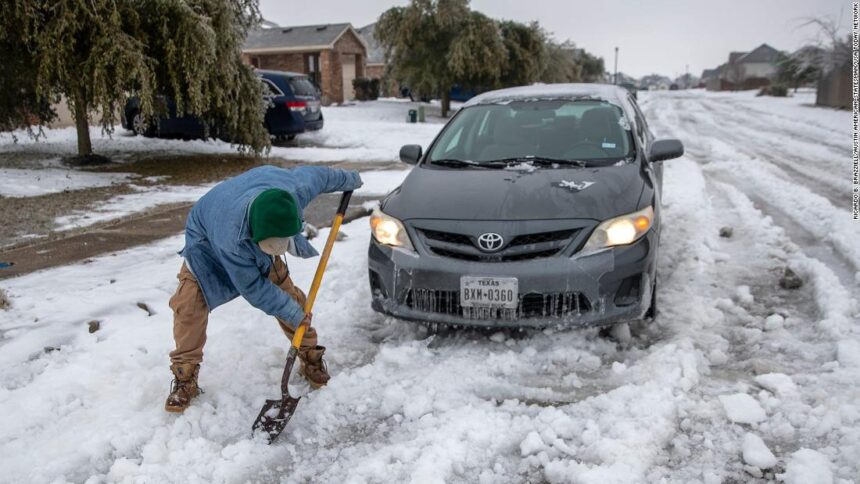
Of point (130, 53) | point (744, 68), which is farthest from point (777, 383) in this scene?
point (744, 68)

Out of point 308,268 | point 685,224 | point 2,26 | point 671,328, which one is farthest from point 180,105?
point 671,328

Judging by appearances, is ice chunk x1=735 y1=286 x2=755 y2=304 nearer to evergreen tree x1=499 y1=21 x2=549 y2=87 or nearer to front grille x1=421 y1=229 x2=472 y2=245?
front grille x1=421 y1=229 x2=472 y2=245

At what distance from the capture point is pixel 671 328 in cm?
380

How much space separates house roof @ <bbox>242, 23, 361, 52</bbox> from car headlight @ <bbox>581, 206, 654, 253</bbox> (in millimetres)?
31725

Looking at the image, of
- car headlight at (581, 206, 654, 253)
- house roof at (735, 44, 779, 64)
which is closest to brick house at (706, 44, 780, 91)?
house roof at (735, 44, 779, 64)

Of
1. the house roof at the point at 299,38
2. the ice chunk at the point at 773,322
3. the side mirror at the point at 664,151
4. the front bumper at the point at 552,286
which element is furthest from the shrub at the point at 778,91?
the front bumper at the point at 552,286

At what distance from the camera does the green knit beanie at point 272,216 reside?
252cm

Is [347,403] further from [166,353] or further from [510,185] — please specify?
[510,185]

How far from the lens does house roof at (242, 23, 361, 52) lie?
33406mm

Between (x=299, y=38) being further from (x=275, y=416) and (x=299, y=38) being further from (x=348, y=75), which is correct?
(x=275, y=416)

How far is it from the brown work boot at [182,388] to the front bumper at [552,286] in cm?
119

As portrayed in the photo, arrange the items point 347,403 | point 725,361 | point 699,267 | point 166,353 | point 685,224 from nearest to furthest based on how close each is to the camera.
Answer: point 347,403 < point 725,361 < point 166,353 < point 699,267 < point 685,224

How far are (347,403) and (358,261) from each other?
2283mm

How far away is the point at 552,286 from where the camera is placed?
3283mm
